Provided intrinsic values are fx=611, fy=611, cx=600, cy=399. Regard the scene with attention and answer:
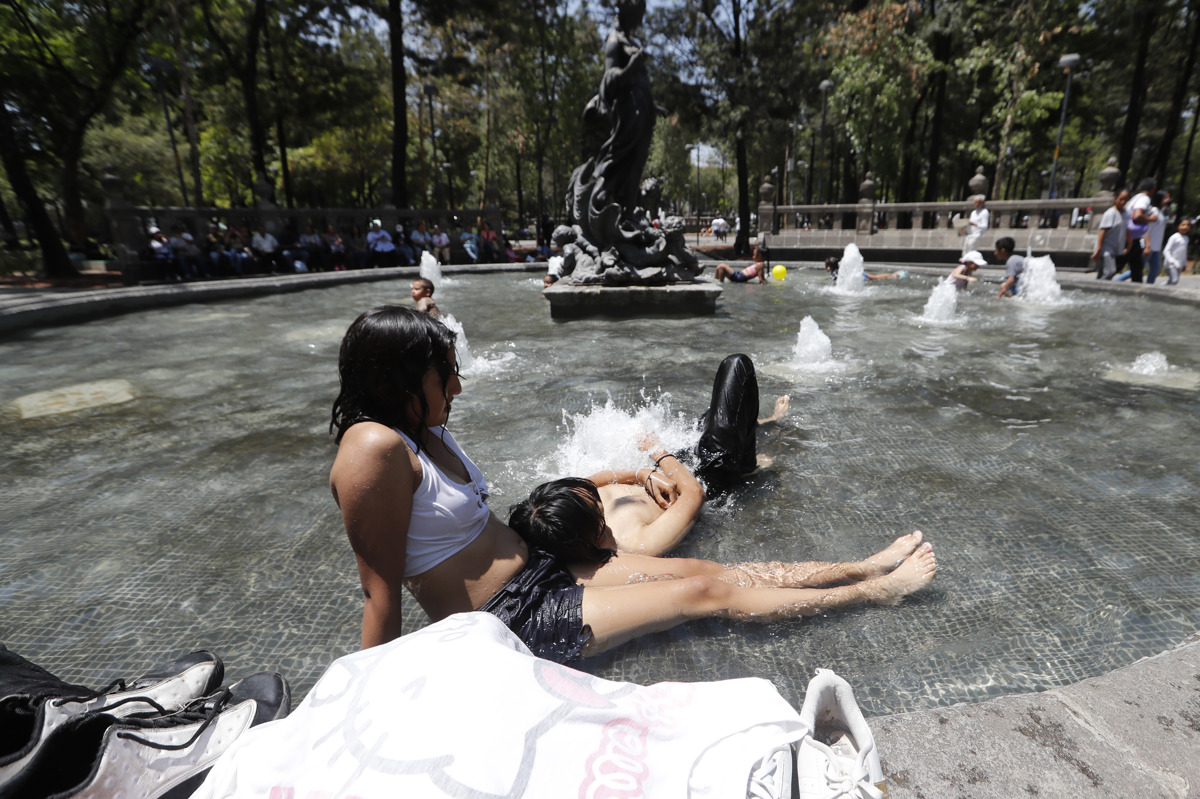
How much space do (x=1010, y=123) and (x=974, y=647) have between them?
29.6m

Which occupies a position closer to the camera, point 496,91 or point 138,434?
point 138,434

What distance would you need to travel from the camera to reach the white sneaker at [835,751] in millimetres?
1461

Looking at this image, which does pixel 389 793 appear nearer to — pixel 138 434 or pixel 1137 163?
pixel 138 434

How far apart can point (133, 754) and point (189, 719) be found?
171 mm

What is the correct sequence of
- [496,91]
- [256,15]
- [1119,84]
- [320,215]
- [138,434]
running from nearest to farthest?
1. [138,434]
2. [320,215]
3. [256,15]
4. [1119,84]
5. [496,91]

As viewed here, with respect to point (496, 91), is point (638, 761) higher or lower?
lower

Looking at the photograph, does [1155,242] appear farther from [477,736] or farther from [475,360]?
[477,736]

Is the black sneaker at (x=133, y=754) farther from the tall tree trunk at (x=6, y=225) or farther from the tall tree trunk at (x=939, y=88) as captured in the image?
the tall tree trunk at (x=6, y=225)

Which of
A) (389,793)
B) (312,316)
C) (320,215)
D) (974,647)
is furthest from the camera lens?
(320,215)

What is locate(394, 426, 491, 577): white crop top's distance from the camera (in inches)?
83.6

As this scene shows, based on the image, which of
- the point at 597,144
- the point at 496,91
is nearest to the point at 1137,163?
the point at 496,91

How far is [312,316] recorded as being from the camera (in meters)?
11.0

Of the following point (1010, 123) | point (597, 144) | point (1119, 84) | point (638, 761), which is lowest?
point (638, 761)

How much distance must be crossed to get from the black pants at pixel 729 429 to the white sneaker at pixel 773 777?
8.43ft
